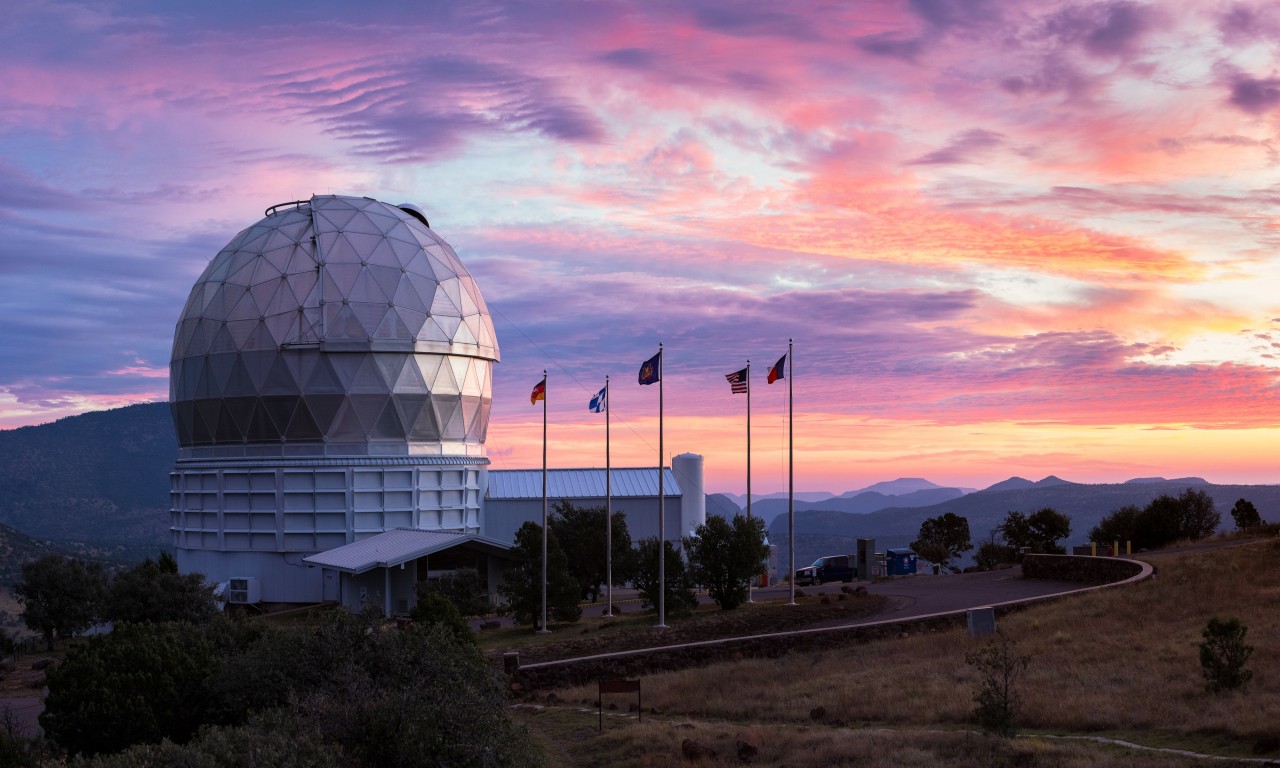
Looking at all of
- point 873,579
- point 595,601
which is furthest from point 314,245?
point 873,579

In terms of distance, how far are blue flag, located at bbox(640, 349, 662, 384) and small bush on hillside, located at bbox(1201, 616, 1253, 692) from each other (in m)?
19.8

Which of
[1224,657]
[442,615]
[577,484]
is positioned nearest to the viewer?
[1224,657]

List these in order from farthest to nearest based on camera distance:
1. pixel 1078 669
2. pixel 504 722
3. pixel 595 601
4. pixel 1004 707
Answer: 1. pixel 595 601
2. pixel 1078 669
3. pixel 1004 707
4. pixel 504 722

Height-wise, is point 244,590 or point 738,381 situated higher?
point 738,381

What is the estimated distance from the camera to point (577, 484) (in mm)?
64938

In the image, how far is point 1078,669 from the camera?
82.9 feet

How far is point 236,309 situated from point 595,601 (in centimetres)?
2271

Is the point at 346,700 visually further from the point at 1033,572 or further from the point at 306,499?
the point at 306,499

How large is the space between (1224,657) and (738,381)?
20119 millimetres

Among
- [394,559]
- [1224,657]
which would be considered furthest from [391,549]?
[1224,657]

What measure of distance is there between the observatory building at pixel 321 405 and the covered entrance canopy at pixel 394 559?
0.16 meters

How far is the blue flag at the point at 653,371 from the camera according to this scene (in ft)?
127

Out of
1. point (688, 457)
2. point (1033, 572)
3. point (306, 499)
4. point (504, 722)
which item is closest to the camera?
point (504, 722)

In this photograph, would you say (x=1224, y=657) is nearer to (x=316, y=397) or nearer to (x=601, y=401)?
(x=601, y=401)
